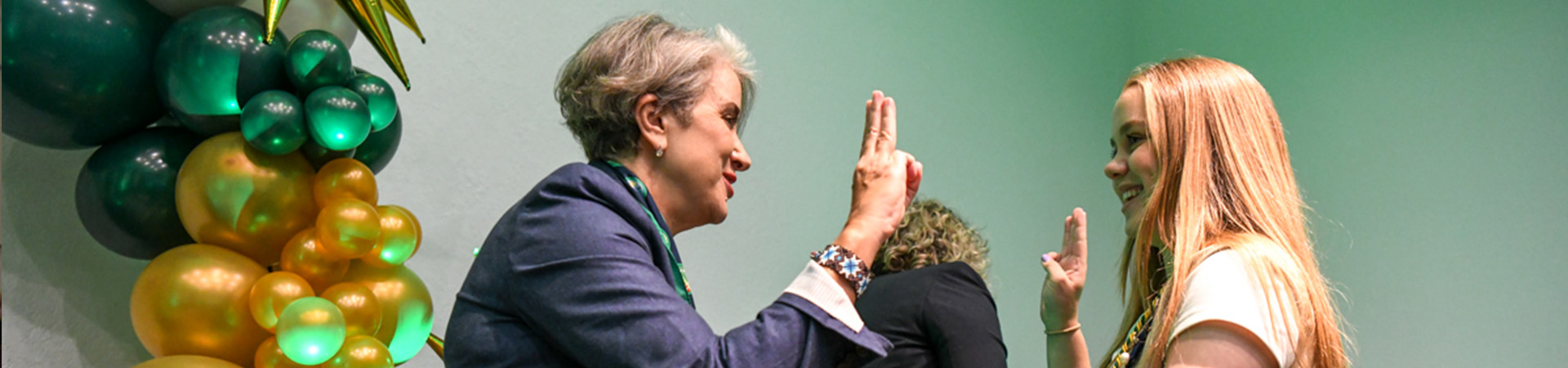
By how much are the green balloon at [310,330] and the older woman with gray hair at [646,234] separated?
0.41 m

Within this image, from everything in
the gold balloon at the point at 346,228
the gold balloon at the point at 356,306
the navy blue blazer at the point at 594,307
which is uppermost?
the navy blue blazer at the point at 594,307

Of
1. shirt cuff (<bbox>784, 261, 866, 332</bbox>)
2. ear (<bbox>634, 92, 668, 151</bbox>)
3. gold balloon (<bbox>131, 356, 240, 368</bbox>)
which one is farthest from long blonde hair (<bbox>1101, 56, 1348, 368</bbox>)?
gold balloon (<bbox>131, 356, 240, 368</bbox>)

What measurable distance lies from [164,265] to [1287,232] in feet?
5.32

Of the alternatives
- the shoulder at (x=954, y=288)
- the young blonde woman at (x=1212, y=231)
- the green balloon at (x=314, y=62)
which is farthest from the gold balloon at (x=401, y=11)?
the young blonde woman at (x=1212, y=231)

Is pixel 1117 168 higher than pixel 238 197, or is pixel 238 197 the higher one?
pixel 1117 168

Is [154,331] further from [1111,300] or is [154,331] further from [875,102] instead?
[1111,300]

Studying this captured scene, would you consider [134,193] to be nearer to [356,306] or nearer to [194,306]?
[194,306]

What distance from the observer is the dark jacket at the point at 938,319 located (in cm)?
237

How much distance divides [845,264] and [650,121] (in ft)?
1.11

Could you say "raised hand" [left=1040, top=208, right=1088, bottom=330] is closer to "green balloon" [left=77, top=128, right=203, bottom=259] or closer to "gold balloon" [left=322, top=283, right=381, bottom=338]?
"gold balloon" [left=322, top=283, right=381, bottom=338]

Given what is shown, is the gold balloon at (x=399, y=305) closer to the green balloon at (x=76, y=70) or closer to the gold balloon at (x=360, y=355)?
the gold balloon at (x=360, y=355)

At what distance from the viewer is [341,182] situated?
5.85ft

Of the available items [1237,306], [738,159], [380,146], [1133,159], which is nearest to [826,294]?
[738,159]

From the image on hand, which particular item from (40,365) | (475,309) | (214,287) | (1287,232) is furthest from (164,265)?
(1287,232)
